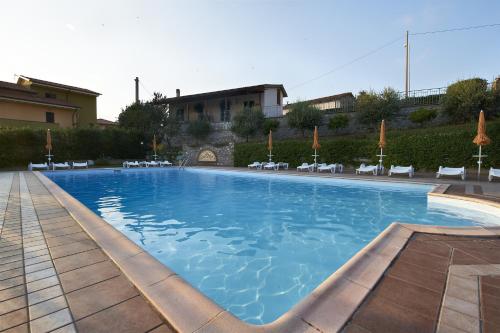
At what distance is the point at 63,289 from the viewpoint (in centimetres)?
212

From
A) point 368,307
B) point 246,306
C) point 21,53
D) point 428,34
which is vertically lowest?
point 246,306

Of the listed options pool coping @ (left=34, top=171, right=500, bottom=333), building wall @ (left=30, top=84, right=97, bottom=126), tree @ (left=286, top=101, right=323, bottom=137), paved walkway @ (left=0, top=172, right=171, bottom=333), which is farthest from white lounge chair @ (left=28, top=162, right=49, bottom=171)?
pool coping @ (left=34, top=171, right=500, bottom=333)

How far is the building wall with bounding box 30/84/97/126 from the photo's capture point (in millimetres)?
27670

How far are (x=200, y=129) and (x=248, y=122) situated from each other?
6079 mm

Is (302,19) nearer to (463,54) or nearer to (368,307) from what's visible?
(463,54)

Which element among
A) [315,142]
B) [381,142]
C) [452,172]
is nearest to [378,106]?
[315,142]

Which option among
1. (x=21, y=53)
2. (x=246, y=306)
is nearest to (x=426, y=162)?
(x=246, y=306)

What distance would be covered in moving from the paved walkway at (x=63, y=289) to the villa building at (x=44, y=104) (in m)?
25.3

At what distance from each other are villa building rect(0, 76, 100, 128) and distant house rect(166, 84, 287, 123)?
9.81 meters

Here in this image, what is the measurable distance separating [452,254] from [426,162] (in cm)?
1259

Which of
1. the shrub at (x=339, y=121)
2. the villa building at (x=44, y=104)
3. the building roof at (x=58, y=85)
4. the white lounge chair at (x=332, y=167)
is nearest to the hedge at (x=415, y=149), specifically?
the white lounge chair at (x=332, y=167)

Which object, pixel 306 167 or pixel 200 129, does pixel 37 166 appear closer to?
pixel 200 129

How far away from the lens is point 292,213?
6594 millimetres

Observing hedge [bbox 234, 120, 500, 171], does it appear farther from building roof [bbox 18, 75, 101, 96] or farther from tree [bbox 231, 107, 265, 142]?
building roof [bbox 18, 75, 101, 96]
